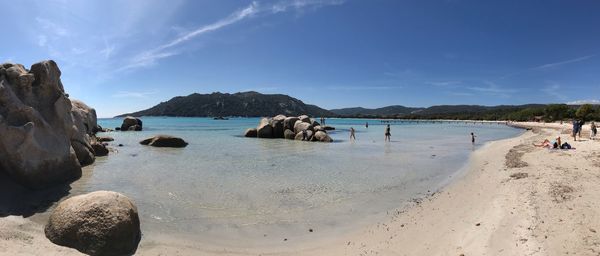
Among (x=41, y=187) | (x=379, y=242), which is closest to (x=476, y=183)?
(x=379, y=242)

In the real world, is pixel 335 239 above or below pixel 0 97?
below

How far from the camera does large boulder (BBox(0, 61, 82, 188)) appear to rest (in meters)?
11.2

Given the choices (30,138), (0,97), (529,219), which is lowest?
(529,219)

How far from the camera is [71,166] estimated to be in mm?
14359

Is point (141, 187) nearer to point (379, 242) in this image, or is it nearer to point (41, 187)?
point (41, 187)

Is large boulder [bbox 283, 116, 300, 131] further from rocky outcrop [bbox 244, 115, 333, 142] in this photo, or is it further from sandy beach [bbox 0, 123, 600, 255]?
sandy beach [bbox 0, 123, 600, 255]

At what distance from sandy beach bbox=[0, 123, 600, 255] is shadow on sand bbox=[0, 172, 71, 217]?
3.02ft

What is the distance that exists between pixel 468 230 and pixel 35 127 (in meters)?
13.6

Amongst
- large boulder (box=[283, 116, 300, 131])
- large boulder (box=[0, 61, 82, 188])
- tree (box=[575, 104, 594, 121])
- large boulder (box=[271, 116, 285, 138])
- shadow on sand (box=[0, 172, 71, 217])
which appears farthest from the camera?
tree (box=[575, 104, 594, 121])

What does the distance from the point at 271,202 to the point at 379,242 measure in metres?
4.61

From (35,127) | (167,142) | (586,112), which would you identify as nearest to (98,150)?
(167,142)

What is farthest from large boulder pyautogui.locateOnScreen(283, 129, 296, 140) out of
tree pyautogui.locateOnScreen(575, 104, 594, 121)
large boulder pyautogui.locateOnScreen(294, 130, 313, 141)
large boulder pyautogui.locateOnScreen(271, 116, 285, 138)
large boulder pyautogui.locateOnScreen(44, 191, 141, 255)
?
tree pyautogui.locateOnScreen(575, 104, 594, 121)

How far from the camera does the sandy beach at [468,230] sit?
6.89 metres

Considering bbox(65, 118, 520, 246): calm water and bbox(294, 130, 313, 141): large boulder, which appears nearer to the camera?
bbox(65, 118, 520, 246): calm water
